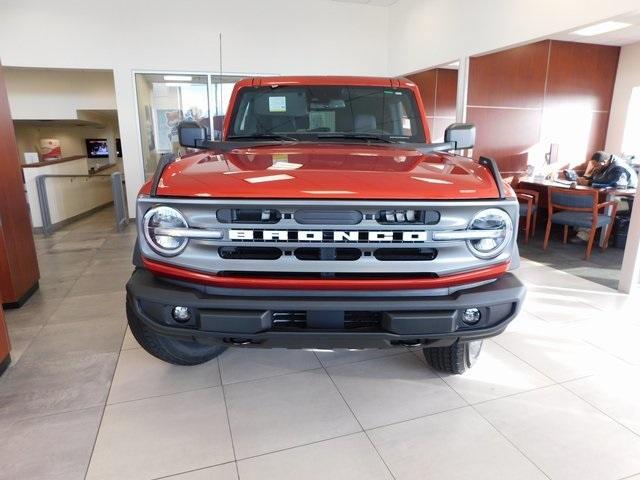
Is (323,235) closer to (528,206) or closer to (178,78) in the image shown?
(528,206)

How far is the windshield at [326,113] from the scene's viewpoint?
8.26 ft

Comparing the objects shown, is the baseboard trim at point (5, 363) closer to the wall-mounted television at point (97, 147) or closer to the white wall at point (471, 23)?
the white wall at point (471, 23)

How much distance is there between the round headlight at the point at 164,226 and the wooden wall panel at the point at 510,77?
514cm

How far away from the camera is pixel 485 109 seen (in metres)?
5.79

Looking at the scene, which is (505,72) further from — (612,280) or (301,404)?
(301,404)

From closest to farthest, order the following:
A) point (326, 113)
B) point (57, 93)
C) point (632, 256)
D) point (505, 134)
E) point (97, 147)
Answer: point (326, 113), point (632, 256), point (505, 134), point (57, 93), point (97, 147)

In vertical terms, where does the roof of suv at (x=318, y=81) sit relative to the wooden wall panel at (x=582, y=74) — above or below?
below

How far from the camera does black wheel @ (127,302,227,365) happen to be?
1962 millimetres

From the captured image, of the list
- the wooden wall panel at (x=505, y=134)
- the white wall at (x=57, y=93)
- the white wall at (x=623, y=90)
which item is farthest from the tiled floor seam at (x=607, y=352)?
the white wall at (x=57, y=93)

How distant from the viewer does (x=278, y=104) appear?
8.54ft

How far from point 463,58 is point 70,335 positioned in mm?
5445

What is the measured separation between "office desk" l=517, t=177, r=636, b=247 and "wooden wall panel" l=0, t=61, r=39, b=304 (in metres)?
5.64

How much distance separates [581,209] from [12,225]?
18.6 feet

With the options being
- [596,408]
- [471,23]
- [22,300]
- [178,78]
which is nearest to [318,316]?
[596,408]
